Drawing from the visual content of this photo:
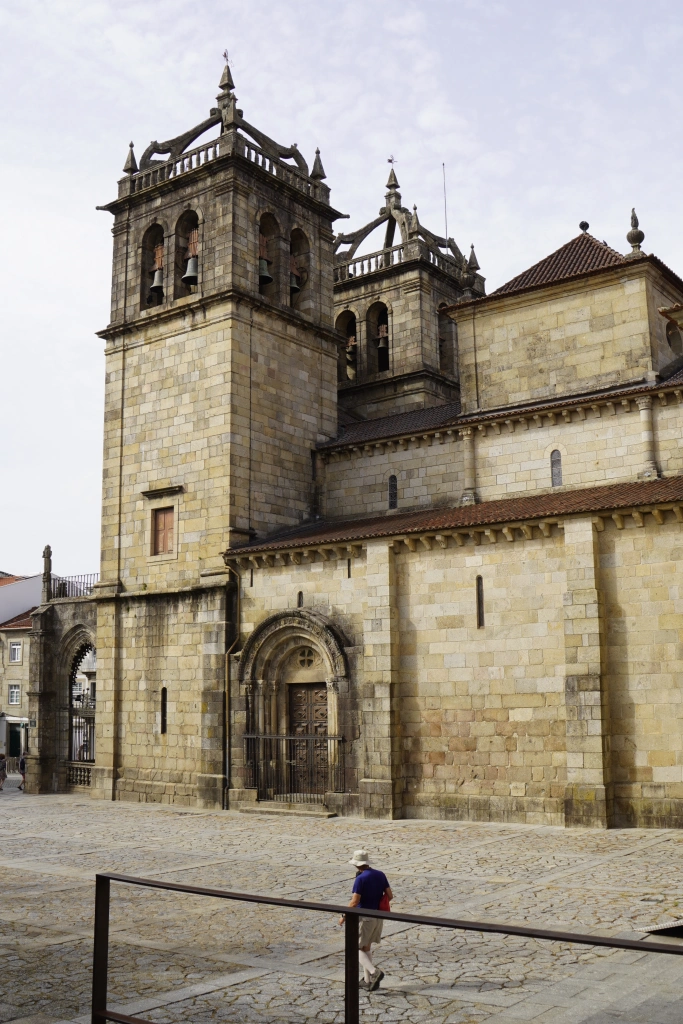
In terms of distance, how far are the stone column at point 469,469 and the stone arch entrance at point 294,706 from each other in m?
4.88

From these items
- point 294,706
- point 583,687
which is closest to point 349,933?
point 583,687

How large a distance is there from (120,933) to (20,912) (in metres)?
1.88

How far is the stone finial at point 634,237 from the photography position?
2331 centimetres

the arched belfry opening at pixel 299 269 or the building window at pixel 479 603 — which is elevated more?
the arched belfry opening at pixel 299 269

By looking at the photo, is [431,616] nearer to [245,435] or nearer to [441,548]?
[441,548]

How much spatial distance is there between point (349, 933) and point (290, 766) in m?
17.7

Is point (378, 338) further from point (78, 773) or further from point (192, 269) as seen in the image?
point (78, 773)

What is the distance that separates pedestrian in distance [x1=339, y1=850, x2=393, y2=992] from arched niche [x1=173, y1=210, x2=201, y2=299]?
839 inches

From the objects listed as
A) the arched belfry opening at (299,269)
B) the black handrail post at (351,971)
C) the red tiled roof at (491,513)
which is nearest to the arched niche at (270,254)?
the arched belfry opening at (299,269)

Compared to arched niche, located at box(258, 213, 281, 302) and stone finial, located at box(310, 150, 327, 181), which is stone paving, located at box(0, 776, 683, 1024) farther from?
stone finial, located at box(310, 150, 327, 181)

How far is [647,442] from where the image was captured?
21.7 meters

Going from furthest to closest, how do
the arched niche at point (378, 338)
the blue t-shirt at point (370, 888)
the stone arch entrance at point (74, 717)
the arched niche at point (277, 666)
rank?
the arched niche at point (378, 338)
the stone arch entrance at point (74, 717)
the arched niche at point (277, 666)
the blue t-shirt at point (370, 888)

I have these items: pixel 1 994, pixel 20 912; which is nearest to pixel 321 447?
pixel 20 912

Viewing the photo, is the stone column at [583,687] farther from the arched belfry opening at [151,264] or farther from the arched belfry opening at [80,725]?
the arched belfry opening at [80,725]
